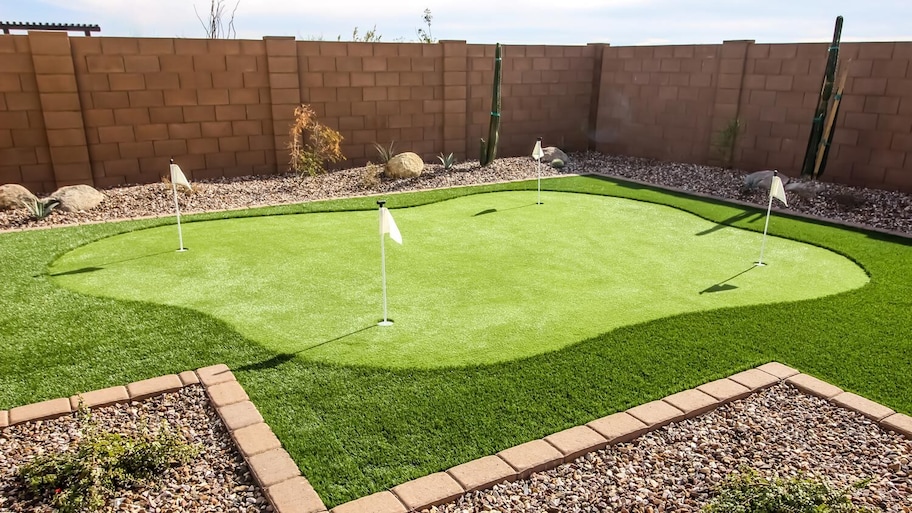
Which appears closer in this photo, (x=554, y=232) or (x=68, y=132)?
(x=554, y=232)

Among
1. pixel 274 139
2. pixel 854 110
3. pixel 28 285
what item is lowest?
pixel 28 285

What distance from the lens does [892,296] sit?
515cm

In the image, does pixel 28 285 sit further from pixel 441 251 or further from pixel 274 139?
pixel 274 139

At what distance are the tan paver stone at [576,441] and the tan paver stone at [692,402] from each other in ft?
1.94

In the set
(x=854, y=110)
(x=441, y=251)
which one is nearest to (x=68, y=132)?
(x=441, y=251)

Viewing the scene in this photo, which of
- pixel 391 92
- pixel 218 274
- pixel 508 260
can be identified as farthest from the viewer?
pixel 391 92

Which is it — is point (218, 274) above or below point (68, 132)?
below

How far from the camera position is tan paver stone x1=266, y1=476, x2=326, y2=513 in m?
2.61

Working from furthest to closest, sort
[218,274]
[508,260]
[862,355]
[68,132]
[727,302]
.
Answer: [68,132], [508,260], [218,274], [727,302], [862,355]

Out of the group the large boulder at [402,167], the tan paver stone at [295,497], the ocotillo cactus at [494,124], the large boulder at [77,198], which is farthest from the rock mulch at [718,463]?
the ocotillo cactus at [494,124]

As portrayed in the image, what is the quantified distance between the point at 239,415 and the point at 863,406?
3.44 meters

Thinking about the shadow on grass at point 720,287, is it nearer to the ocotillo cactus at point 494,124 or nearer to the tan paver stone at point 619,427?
the tan paver stone at point 619,427

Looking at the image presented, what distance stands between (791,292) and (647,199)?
385cm

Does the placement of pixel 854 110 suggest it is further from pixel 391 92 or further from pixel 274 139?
pixel 274 139
